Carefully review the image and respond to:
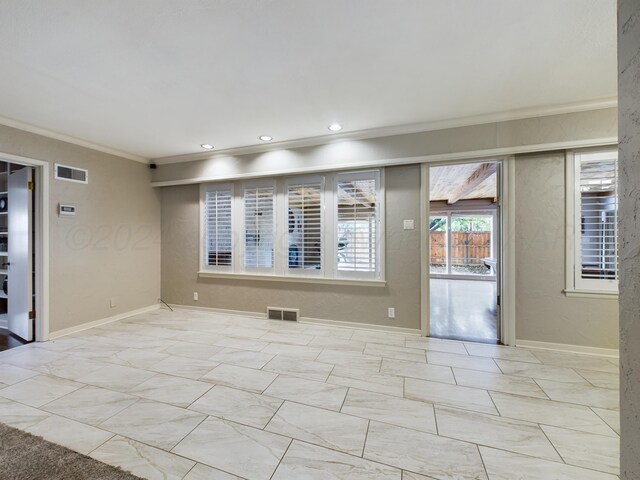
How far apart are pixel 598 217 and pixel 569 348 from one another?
4.70 feet

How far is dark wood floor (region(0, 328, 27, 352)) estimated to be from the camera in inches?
126

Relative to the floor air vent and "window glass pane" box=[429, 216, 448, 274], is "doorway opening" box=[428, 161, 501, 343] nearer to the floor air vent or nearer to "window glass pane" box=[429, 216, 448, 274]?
"window glass pane" box=[429, 216, 448, 274]

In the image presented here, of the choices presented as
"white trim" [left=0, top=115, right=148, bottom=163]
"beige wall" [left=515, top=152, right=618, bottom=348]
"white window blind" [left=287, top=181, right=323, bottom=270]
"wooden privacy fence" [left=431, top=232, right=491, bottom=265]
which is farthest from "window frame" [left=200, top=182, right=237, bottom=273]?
"wooden privacy fence" [left=431, top=232, right=491, bottom=265]

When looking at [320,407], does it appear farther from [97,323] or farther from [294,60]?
[97,323]

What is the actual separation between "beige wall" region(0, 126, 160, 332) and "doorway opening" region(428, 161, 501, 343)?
4.69 metres

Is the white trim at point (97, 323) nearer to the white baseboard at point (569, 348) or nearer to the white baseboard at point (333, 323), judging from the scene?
the white baseboard at point (333, 323)

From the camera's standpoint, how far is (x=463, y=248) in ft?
30.5

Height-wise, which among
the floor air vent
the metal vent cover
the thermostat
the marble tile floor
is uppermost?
the metal vent cover

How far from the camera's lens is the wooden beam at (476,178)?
14.9 ft

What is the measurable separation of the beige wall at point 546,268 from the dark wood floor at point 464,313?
1.89 ft

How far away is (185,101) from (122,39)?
2.75 feet

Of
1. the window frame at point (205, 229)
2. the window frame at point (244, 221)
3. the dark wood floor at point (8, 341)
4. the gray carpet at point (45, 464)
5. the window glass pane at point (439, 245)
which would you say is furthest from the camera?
the window glass pane at point (439, 245)

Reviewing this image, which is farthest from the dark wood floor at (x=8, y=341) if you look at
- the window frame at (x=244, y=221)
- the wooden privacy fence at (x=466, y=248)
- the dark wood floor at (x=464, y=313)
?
the wooden privacy fence at (x=466, y=248)

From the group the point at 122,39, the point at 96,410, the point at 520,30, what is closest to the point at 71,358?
the point at 96,410
